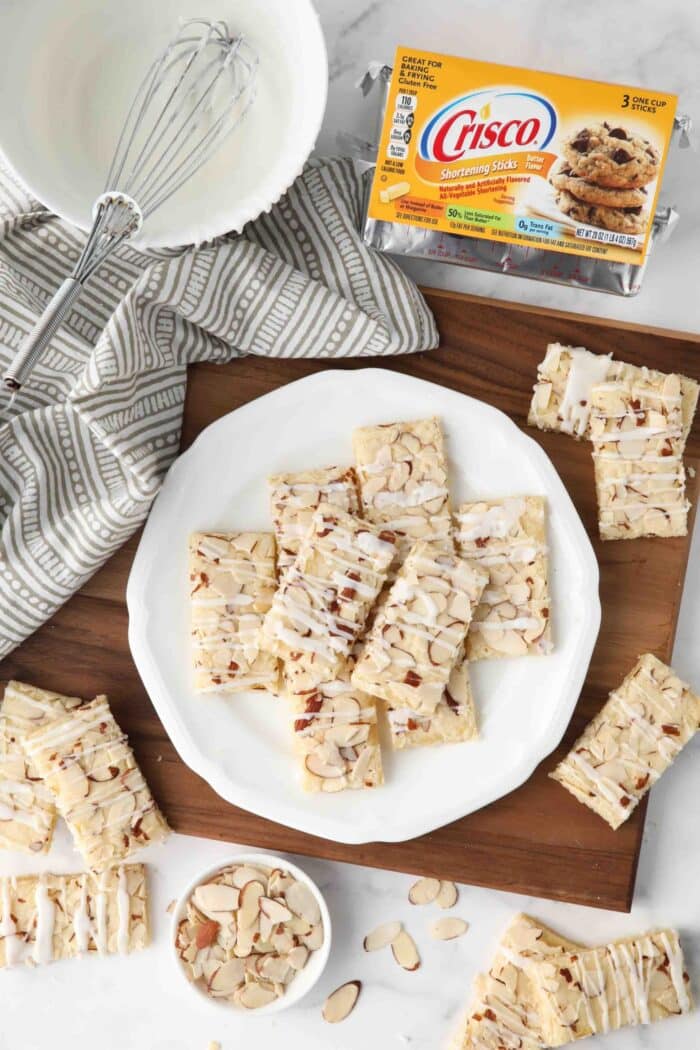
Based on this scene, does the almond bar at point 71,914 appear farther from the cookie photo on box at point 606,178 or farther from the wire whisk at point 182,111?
the cookie photo on box at point 606,178

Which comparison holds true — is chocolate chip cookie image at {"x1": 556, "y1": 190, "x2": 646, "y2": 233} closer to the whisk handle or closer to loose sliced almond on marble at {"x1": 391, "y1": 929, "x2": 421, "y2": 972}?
the whisk handle

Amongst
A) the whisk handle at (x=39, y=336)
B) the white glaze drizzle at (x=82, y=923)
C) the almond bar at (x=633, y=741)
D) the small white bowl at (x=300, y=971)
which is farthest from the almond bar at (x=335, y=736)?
the whisk handle at (x=39, y=336)

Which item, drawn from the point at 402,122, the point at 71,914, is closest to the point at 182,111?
the point at 402,122

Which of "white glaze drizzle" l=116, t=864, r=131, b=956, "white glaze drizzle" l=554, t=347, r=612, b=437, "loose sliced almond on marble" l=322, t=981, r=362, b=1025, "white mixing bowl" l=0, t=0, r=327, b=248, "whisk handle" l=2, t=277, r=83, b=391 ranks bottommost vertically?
"loose sliced almond on marble" l=322, t=981, r=362, b=1025

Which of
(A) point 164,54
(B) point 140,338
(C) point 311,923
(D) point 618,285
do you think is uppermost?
(A) point 164,54

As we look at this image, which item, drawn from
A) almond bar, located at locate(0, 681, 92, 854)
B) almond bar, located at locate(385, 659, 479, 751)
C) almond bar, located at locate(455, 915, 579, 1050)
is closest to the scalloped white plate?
almond bar, located at locate(385, 659, 479, 751)

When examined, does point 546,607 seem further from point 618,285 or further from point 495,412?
point 618,285

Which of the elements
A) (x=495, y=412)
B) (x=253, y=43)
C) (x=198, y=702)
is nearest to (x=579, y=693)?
(x=495, y=412)
